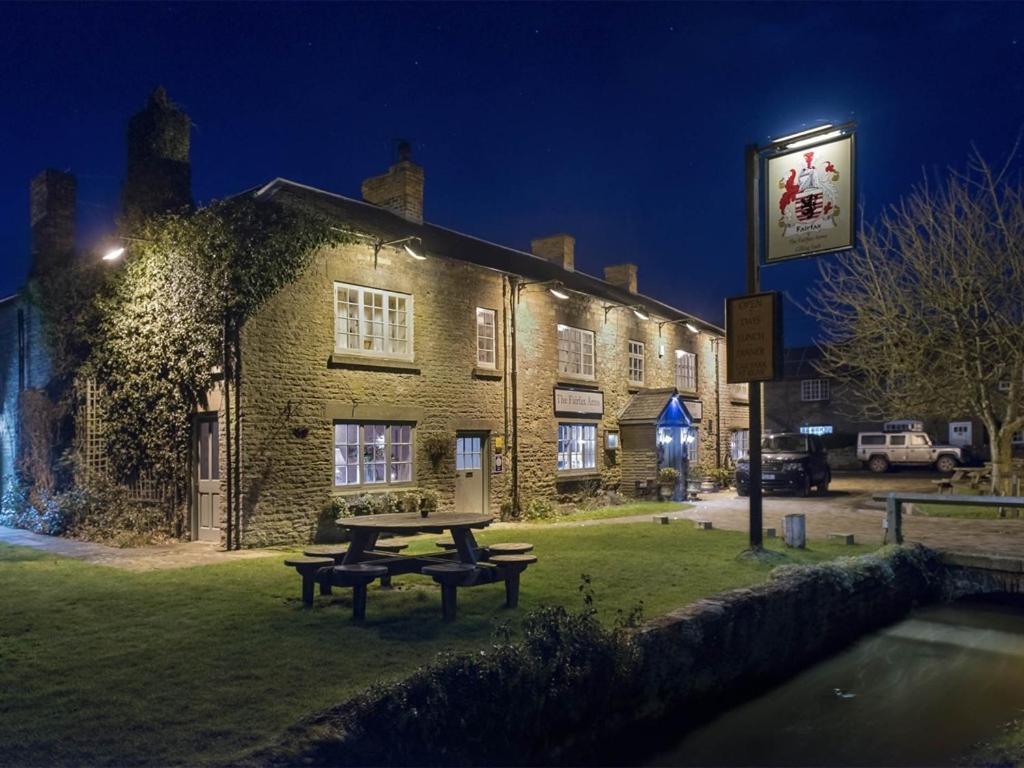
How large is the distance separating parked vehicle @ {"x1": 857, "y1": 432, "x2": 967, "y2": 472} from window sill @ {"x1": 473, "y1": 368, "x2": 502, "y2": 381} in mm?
23914

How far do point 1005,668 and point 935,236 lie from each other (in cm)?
1094

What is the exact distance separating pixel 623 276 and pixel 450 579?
66.7 feet

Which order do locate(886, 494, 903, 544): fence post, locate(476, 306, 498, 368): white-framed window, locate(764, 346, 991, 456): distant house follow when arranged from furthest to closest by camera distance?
locate(764, 346, 991, 456): distant house < locate(476, 306, 498, 368): white-framed window < locate(886, 494, 903, 544): fence post

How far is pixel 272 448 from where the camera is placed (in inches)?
494

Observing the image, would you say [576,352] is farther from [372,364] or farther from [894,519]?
[894,519]

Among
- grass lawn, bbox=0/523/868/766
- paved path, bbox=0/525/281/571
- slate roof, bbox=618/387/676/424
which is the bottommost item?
paved path, bbox=0/525/281/571

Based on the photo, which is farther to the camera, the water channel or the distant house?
the distant house

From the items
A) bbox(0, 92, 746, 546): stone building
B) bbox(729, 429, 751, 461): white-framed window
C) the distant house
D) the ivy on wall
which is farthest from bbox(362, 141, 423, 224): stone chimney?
the distant house

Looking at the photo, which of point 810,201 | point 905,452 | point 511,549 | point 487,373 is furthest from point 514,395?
point 905,452

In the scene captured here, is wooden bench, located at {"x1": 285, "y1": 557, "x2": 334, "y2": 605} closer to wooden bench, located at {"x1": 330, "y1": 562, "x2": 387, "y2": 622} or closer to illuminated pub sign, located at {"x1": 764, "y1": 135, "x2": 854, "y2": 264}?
wooden bench, located at {"x1": 330, "y1": 562, "x2": 387, "y2": 622}

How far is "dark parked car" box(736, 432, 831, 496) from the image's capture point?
2134 cm

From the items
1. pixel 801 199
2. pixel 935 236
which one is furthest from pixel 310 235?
pixel 935 236

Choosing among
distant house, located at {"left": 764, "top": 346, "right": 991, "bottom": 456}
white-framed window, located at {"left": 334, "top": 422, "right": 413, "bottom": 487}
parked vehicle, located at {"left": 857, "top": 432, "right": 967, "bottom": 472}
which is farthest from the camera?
distant house, located at {"left": 764, "top": 346, "right": 991, "bottom": 456}

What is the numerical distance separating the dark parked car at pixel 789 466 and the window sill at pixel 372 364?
35.0 feet
